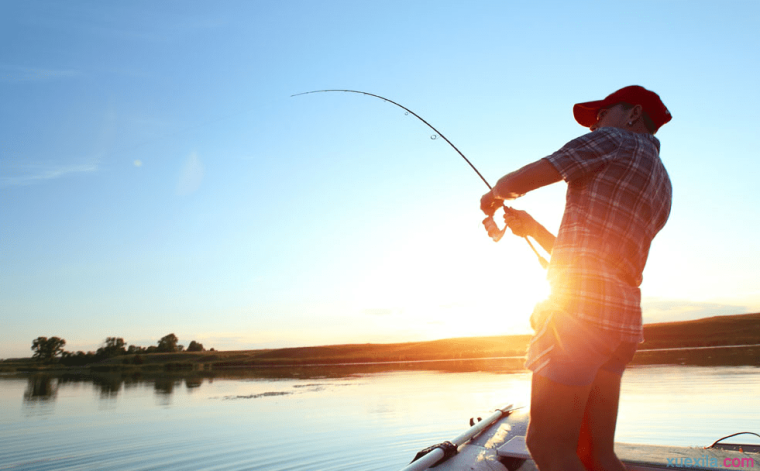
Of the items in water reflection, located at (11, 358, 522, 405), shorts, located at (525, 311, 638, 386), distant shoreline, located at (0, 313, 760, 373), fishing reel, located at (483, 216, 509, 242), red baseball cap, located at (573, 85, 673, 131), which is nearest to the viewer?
shorts, located at (525, 311, 638, 386)

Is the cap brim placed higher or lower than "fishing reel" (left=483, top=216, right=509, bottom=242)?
higher

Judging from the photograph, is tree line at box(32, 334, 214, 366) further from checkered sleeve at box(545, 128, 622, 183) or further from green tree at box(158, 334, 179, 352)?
checkered sleeve at box(545, 128, 622, 183)

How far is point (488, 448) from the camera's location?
14.8ft

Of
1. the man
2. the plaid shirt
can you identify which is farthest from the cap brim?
the plaid shirt

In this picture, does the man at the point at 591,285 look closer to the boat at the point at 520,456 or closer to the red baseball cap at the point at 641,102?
the red baseball cap at the point at 641,102

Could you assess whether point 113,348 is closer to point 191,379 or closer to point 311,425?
point 191,379

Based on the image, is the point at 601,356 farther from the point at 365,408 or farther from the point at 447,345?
the point at 447,345

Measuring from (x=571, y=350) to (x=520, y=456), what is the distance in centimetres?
241

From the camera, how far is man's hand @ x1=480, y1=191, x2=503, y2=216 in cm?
260

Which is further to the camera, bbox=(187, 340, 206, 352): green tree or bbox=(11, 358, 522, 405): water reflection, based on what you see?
bbox=(187, 340, 206, 352): green tree

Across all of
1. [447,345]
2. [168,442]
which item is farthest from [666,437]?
[447,345]

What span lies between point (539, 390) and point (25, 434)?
1727cm

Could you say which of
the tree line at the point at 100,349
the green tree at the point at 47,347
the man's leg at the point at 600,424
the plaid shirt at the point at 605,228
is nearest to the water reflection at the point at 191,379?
the man's leg at the point at 600,424

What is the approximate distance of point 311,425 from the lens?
1373cm
